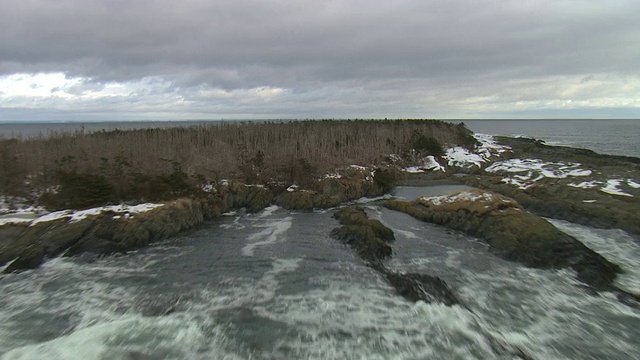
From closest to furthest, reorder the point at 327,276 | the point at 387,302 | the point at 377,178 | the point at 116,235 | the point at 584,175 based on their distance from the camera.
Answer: the point at 387,302
the point at 327,276
the point at 116,235
the point at 584,175
the point at 377,178

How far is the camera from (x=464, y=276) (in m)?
12.7

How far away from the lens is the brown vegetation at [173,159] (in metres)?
19.1

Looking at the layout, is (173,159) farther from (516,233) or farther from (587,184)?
(587,184)

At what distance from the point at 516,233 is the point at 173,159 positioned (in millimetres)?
20917

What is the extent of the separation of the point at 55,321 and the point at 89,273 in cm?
338

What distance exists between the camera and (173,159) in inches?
997

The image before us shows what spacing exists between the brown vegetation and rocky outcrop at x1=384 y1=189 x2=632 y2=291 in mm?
10303

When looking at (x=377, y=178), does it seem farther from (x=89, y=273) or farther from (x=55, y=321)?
(x=55, y=321)

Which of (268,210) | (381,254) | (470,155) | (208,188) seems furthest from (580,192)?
(208,188)

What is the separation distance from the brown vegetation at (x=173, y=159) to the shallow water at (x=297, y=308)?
5.80 m

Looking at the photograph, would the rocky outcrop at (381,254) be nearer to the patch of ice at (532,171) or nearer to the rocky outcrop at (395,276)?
the rocky outcrop at (395,276)

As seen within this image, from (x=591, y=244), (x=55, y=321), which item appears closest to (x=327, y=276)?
(x=55, y=321)

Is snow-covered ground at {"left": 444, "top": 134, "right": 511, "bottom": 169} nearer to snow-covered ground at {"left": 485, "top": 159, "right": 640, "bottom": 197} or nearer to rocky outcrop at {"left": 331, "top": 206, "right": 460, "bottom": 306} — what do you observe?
→ snow-covered ground at {"left": 485, "top": 159, "right": 640, "bottom": 197}

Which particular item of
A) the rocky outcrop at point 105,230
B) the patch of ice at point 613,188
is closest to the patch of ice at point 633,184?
the patch of ice at point 613,188
